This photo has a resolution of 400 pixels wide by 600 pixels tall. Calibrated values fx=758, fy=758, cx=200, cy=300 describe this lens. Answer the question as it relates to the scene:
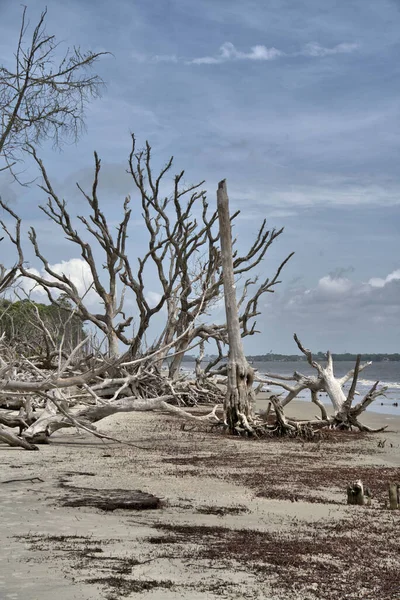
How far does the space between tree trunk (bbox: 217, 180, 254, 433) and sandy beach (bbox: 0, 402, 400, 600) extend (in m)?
3.40

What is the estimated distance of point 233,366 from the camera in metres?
15.5

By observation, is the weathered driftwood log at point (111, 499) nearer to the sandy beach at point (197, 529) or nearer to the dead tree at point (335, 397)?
the sandy beach at point (197, 529)

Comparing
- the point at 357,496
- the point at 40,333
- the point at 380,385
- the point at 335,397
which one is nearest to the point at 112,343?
the point at 40,333

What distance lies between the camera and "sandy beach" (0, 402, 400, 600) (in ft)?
15.2

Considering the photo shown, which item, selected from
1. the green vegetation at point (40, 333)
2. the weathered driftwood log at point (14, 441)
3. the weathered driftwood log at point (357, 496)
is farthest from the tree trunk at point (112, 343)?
the weathered driftwood log at point (357, 496)

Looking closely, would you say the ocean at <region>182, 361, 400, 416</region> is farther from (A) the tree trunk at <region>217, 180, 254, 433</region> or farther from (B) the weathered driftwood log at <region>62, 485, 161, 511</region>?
(B) the weathered driftwood log at <region>62, 485, 161, 511</region>

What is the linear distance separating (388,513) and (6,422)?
581 centimetres

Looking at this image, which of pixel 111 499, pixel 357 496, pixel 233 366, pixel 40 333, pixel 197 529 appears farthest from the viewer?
pixel 40 333

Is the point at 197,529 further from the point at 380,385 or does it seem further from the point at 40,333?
the point at 380,385

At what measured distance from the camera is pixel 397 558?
17.9ft

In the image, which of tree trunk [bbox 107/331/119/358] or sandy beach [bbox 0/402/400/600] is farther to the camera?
tree trunk [bbox 107/331/119/358]

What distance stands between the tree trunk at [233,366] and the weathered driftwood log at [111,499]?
6.92 meters

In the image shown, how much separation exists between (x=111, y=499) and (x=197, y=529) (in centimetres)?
137

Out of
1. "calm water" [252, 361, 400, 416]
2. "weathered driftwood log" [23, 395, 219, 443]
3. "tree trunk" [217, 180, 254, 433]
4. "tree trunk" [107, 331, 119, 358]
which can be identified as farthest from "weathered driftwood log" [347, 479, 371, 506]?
"tree trunk" [107, 331, 119, 358]
